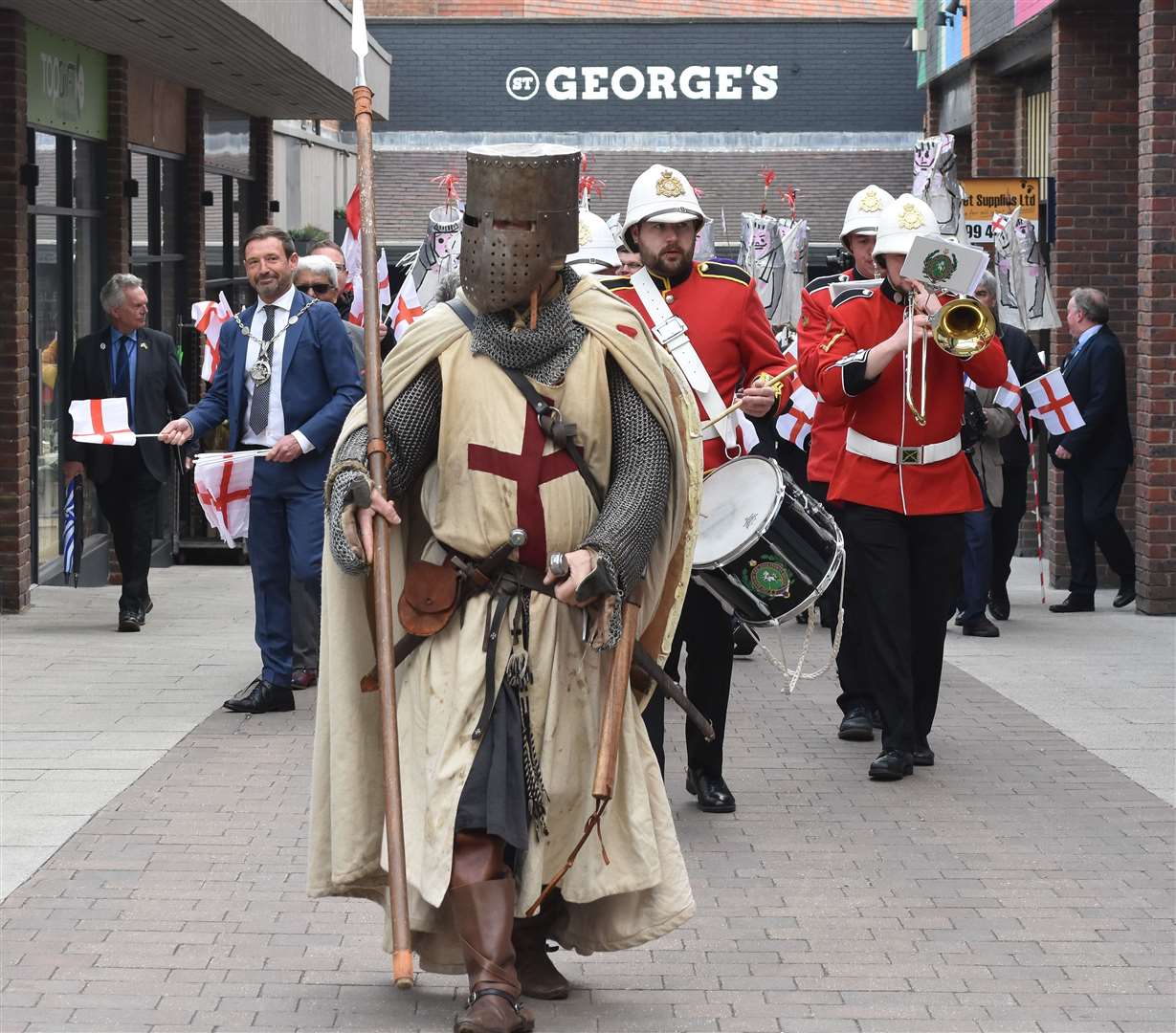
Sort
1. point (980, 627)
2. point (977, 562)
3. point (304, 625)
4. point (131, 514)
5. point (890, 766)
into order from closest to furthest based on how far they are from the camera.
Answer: point (890, 766) < point (304, 625) < point (131, 514) < point (977, 562) < point (980, 627)

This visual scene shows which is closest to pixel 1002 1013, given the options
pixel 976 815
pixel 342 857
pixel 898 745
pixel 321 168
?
pixel 342 857

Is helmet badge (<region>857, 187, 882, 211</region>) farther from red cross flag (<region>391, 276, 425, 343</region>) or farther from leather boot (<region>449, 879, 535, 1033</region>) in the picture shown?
leather boot (<region>449, 879, 535, 1033</region>)

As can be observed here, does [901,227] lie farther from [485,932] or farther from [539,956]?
[485,932]

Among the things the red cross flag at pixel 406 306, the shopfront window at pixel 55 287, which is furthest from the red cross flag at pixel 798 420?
the shopfront window at pixel 55 287

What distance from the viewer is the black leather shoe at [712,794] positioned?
7.49 meters

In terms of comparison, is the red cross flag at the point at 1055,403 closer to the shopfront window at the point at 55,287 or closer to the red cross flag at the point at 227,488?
the red cross flag at the point at 227,488

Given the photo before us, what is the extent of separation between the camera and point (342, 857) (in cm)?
516

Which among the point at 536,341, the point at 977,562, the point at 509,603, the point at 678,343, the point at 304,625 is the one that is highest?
the point at 678,343

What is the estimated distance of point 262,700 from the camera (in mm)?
9336

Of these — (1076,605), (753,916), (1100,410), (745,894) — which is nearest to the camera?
(753,916)

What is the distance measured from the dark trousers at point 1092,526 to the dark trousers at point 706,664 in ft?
19.6

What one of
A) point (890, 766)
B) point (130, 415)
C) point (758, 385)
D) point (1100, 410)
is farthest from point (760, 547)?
point (1100, 410)

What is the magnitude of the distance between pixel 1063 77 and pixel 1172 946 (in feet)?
32.5

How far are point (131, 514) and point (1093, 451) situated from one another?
5.72 metres
